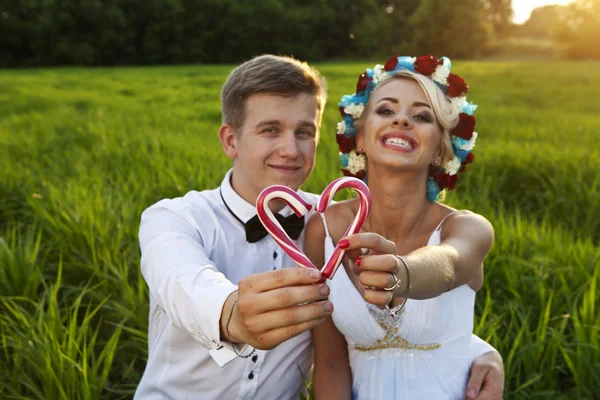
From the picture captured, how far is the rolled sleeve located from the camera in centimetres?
152

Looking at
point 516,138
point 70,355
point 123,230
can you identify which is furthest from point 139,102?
point 70,355

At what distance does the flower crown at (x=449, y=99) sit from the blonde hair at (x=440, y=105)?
0.02 m

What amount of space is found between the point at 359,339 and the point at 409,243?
1.32ft

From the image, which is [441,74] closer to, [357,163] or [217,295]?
[357,163]

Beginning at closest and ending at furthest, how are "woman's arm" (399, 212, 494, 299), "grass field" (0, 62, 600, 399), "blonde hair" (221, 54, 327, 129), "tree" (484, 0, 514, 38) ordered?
"woman's arm" (399, 212, 494, 299), "blonde hair" (221, 54, 327, 129), "grass field" (0, 62, 600, 399), "tree" (484, 0, 514, 38)

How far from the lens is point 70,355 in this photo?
255 cm

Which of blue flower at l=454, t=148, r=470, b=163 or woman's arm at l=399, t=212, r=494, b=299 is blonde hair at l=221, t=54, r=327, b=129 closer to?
blue flower at l=454, t=148, r=470, b=163

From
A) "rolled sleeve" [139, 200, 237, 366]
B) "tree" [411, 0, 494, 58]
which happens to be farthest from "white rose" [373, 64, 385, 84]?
"tree" [411, 0, 494, 58]

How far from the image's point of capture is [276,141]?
88.1 inches

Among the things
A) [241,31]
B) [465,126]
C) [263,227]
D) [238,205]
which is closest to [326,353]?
[263,227]

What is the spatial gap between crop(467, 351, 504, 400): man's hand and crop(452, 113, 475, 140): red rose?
830 mm

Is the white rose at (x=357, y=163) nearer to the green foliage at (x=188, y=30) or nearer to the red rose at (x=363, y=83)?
the red rose at (x=363, y=83)

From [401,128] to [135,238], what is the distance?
7.11 feet

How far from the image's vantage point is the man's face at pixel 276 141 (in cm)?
223
